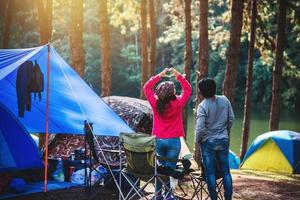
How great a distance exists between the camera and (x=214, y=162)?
548cm

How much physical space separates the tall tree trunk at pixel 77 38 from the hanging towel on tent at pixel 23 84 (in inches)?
117

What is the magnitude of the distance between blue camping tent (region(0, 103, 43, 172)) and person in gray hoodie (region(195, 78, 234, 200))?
10.8 feet

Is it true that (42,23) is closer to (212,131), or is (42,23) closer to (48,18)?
(48,18)

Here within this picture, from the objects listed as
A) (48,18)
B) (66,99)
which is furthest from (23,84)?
(48,18)

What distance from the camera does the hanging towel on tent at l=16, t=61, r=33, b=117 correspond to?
6.31 m

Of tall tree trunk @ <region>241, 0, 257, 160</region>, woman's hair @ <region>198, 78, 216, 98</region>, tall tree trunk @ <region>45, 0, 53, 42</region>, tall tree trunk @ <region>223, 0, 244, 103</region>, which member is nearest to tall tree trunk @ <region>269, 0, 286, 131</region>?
tall tree trunk @ <region>241, 0, 257, 160</region>

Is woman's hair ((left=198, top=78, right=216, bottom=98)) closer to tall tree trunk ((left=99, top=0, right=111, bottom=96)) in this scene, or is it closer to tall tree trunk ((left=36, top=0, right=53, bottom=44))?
tall tree trunk ((left=36, top=0, right=53, bottom=44))

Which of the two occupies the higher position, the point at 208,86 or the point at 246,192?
the point at 208,86

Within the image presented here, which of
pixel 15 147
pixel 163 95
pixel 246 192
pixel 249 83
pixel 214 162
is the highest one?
pixel 163 95

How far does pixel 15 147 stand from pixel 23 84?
159 cm

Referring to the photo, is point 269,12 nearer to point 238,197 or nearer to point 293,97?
point 238,197

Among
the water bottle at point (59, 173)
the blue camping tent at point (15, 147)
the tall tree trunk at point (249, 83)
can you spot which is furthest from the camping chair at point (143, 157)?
the tall tree trunk at point (249, 83)

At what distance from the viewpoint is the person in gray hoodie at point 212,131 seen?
5.38m

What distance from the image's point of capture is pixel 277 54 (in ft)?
44.4
